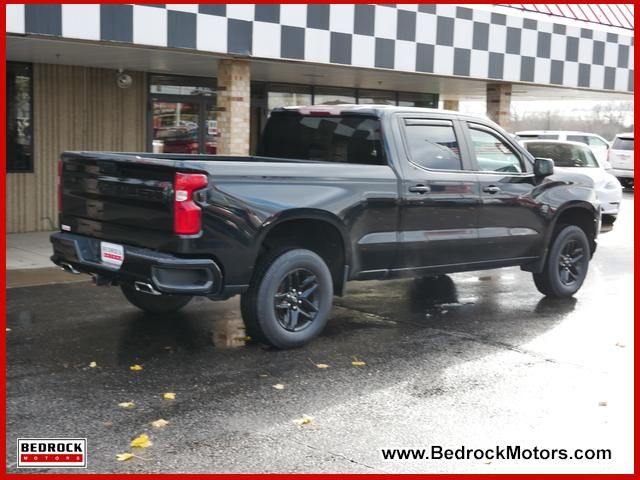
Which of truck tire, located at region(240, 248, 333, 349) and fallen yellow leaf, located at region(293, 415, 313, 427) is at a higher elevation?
truck tire, located at region(240, 248, 333, 349)

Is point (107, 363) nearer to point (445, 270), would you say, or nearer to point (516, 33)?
point (445, 270)

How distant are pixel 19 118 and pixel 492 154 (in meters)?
7.29

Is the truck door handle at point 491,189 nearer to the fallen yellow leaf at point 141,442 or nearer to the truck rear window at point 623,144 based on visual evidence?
the fallen yellow leaf at point 141,442

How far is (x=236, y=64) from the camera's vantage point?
10398 millimetres

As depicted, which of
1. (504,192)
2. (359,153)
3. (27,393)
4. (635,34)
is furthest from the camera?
(635,34)

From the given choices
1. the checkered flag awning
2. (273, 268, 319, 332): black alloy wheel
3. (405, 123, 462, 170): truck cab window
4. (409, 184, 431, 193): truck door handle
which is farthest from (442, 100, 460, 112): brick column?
(273, 268, 319, 332): black alloy wheel

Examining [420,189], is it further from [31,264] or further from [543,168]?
[31,264]

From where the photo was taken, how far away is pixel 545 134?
785 inches

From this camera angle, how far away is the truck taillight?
541 cm

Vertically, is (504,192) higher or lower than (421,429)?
higher

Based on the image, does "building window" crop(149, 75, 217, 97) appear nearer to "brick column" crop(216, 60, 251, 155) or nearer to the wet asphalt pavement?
"brick column" crop(216, 60, 251, 155)

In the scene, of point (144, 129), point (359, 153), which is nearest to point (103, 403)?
point (359, 153)

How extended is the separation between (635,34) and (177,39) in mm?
9391

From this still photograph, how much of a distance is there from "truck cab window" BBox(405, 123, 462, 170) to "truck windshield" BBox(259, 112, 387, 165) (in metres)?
0.32
